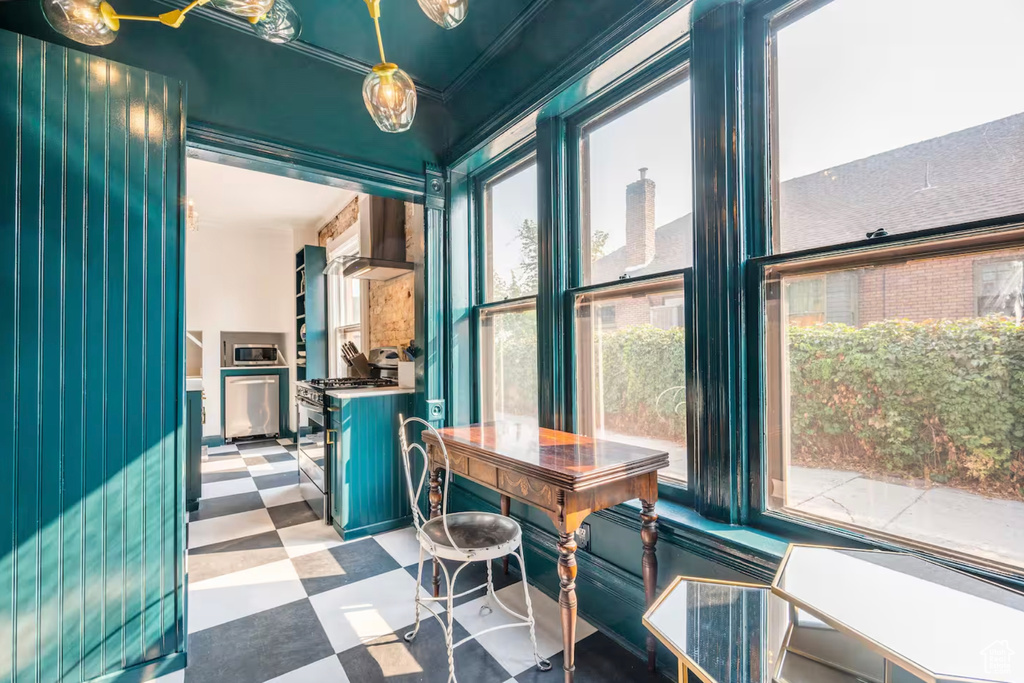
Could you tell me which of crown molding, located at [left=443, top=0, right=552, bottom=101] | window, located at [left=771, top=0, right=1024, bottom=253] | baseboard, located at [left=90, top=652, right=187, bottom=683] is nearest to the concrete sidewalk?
window, located at [left=771, top=0, right=1024, bottom=253]

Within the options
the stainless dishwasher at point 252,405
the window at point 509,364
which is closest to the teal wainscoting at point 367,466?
the window at point 509,364

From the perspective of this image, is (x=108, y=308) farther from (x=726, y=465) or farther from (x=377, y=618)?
(x=726, y=465)

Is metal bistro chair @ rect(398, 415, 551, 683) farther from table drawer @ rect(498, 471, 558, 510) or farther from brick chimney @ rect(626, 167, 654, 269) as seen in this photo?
brick chimney @ rect(626, 167, 654, 269)

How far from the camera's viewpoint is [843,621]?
881mm

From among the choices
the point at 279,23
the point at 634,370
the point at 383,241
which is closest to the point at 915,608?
the point at 634,370

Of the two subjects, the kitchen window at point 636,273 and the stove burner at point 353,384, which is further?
the stove burner at point 353,384

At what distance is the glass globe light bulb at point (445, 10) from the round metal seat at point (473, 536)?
160cm

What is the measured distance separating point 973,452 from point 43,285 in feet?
9.56

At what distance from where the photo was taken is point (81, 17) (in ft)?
3.92

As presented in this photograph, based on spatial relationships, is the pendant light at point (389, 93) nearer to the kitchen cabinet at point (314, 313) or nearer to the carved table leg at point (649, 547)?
the carved table leg at point (649, 547)

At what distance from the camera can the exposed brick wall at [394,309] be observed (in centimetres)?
398

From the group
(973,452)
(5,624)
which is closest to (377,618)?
(5,624)

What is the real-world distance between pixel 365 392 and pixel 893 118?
300 centimetres

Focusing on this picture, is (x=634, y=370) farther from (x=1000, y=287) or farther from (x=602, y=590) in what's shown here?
(x=1000, y=287)
